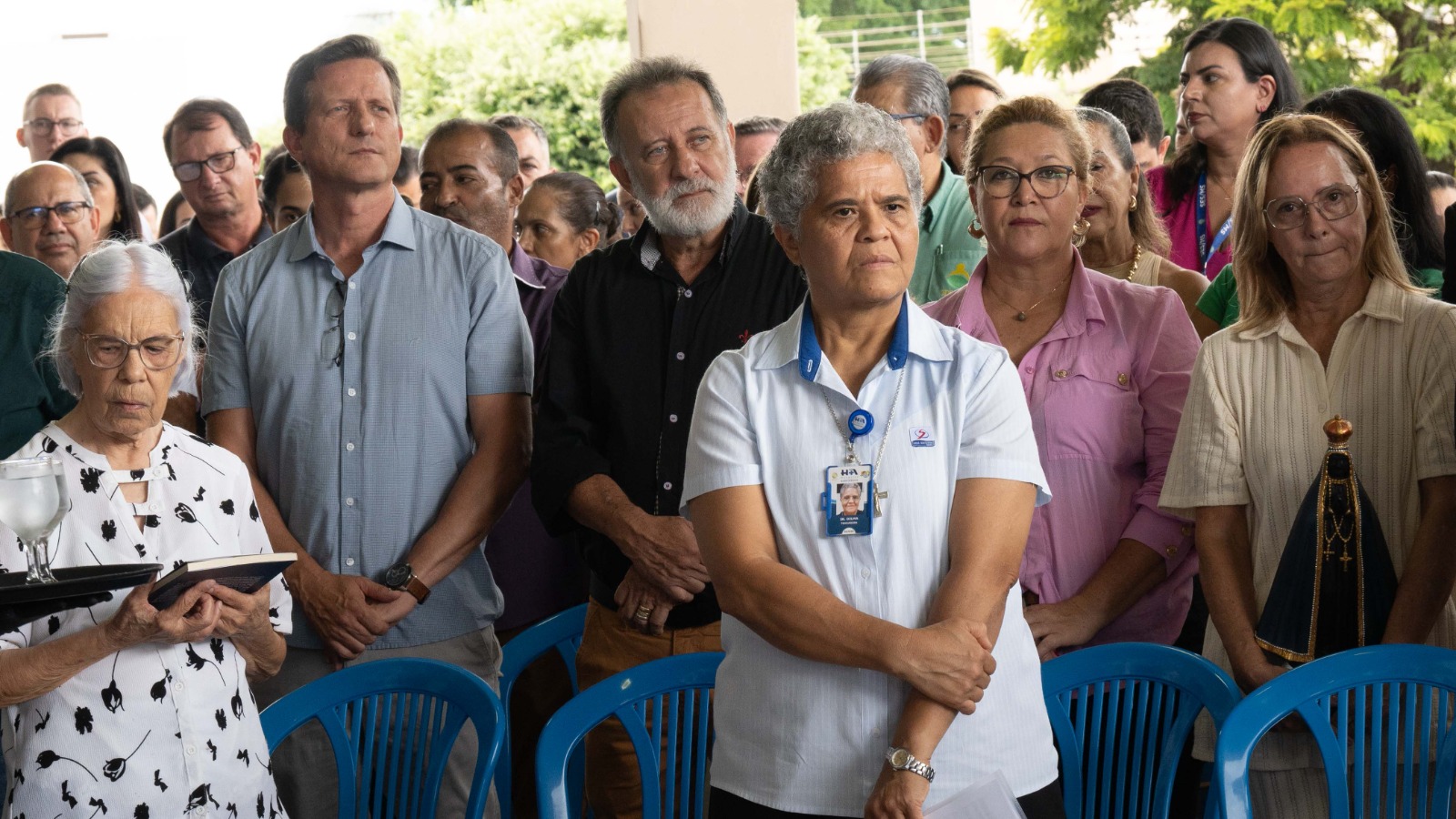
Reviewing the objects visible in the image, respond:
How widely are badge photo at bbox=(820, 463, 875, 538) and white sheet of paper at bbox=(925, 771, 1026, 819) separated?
0.39 meters

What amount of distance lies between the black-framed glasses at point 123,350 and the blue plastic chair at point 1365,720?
1.91m

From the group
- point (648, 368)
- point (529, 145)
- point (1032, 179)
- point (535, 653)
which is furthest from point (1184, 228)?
point (529, 145)

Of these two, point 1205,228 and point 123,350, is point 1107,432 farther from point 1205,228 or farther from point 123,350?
point 123,350

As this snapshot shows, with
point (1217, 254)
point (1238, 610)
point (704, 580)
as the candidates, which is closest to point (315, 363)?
point (704, 580)

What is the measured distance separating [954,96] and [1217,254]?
139 centimetres

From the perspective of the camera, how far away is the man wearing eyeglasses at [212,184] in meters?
4.57

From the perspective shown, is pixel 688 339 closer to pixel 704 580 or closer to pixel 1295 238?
pixel 704 580

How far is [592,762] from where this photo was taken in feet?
9.39

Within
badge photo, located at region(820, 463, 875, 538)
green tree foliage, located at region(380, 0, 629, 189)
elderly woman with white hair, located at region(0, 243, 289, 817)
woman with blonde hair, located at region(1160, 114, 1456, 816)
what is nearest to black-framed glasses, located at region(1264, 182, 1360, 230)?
woman with blonde hair, located at region(1160, 114, 1456, 816)

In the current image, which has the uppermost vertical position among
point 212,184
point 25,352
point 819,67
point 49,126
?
point 819,67

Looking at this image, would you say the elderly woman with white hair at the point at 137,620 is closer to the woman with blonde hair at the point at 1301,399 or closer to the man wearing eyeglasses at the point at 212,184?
the woman with blonde hair at the point at 1301,399

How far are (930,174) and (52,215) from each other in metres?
Answer: 2.65

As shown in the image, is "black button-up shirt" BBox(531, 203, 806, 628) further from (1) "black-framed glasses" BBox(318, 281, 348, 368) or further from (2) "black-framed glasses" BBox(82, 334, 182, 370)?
(2) "black-framed glasses" BBox(82, 334, 182, 370)

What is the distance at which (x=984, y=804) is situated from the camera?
73.2 inches
